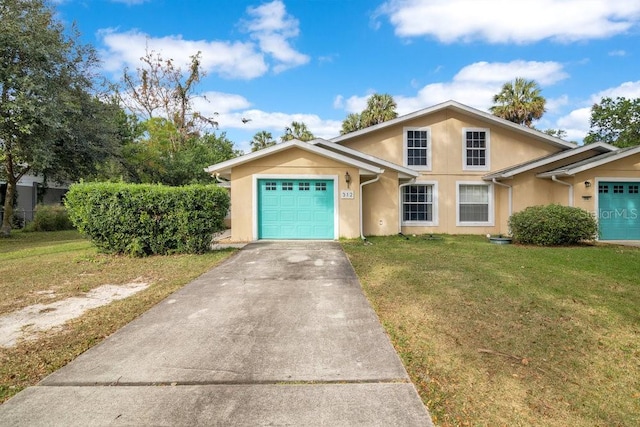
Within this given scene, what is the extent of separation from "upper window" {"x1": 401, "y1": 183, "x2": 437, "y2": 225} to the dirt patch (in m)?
11.3

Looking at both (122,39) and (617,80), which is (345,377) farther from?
(617,80)

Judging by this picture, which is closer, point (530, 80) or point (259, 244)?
point (259, 244)

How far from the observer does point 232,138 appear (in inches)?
1312

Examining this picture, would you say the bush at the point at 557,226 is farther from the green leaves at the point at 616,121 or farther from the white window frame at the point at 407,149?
the green leaves at the point at 616,121

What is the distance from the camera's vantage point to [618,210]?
13211mm

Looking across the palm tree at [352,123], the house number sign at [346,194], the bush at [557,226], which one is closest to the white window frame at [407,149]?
the house number sign at [346,194]

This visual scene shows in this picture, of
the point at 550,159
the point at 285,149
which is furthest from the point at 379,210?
the point at 550,159

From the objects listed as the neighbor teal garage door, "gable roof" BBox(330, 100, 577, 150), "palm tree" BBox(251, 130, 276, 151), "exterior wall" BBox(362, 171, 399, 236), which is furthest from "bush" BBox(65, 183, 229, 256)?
"palm tree" BBox(251, 130, 276, 151)

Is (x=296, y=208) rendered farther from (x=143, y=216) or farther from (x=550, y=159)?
(x=550, y=159)

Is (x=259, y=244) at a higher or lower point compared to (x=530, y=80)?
lower

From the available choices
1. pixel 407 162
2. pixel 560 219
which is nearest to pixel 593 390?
pixel 560 219

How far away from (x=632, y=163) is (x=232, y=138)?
95.4 ft

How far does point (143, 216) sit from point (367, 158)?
8.08 metres

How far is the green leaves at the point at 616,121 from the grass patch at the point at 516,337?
2053cm
